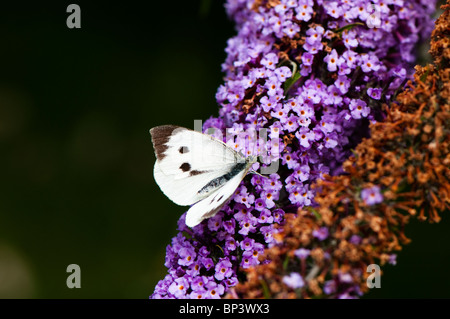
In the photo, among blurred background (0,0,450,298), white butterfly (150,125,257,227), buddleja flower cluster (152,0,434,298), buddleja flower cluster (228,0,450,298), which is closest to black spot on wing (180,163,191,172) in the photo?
white butterfly (150,125,257,227)

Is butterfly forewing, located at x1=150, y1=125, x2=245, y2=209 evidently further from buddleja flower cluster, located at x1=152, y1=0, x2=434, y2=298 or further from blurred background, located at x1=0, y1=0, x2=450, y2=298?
blurred background, located at x1=0, y1=0, x2=450, y2=298

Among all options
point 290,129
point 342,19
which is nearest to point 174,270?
point 290,129

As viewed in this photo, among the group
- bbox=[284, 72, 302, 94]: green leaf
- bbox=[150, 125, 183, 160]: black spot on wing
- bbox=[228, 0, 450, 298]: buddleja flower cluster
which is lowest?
bbox=[228, 0, 450, 298]: buddleja flower cluster

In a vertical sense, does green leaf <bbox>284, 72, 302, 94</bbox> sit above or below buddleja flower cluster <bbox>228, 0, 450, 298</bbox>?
above

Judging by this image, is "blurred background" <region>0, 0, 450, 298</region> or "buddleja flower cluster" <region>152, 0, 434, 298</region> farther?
"blurred background" <region>0, 0, 450, 298</region>

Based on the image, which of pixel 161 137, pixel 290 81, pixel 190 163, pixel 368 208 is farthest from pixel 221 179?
pixel 368 208

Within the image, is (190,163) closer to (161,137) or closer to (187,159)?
(187,159)

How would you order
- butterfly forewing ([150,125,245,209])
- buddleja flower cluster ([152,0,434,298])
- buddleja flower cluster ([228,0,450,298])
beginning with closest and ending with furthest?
buddleja flower cluster ([228,0,450,298])
buddleja flower cluster ([152,0,434,298])
butterfly forewing ([150,125,245,209])
